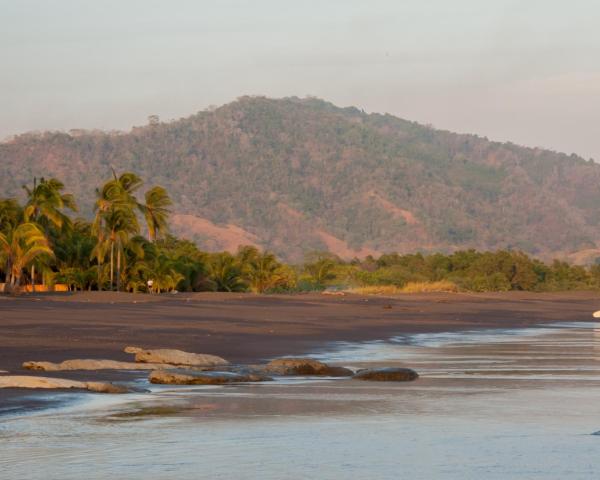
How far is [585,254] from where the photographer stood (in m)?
182

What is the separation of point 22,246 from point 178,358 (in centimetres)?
3487

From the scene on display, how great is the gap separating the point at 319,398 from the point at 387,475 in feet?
16.0

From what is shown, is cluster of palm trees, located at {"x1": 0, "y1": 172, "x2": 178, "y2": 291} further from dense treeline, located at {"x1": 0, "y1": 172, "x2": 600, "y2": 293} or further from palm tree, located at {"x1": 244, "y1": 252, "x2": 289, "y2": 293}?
palm tree, located at {"x1": 244, "y1": 252, "x2": 289, "y2": 293}

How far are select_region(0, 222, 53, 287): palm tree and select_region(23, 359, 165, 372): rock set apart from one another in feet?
111

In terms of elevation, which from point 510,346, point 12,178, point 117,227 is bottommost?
point 510,346

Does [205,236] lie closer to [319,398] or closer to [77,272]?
[77,272]

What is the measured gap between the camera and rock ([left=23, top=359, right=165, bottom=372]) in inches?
598

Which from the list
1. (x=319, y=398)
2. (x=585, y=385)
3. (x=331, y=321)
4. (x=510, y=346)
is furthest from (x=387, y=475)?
(x=331, y=321)

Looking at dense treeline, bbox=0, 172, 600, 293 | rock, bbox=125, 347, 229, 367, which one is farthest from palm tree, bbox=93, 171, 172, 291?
rock, bbox=125, 347, 229, 367

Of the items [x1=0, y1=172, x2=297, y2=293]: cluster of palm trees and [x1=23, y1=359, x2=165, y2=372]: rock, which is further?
[x1=0, y1=172, x2=297, y2=293]: cluster of palm trees

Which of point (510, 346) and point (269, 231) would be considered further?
point (269, 231)

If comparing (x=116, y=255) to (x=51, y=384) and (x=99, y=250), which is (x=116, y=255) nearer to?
(x=99, y=250)

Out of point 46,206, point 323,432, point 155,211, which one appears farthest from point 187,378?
point 155,211

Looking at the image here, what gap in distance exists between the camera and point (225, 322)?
103ft
